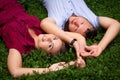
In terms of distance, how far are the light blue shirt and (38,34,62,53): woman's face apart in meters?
0.71

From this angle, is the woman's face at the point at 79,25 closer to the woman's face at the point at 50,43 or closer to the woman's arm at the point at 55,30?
the woman's arm at the point at 55,30

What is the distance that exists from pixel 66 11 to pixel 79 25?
70cm

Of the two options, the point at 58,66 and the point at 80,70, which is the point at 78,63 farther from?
the point at 58,66

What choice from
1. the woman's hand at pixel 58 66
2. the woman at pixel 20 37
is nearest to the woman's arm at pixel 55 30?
the woman at pixel 20 37

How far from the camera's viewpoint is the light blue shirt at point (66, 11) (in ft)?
19.3

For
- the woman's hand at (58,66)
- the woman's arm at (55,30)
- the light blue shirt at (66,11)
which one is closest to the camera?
the woman's hand at (58,66)

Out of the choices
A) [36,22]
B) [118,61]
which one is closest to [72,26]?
[36,22]

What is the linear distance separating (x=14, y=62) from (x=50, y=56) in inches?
24.2

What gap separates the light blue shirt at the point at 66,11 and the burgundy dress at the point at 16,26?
1.41 ft

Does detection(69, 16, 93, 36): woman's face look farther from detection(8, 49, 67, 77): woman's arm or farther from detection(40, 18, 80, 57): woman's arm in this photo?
detection(8, 49, 67, 77): woman's arm

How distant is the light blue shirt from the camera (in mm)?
5887

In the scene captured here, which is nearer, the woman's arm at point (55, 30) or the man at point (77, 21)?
the woman's arm at point (55, 30)

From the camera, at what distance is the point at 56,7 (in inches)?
246

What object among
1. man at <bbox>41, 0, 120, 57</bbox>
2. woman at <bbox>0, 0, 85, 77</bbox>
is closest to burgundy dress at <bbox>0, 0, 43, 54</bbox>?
woman at <bbox>0, 0, 85, 77</bbox>
